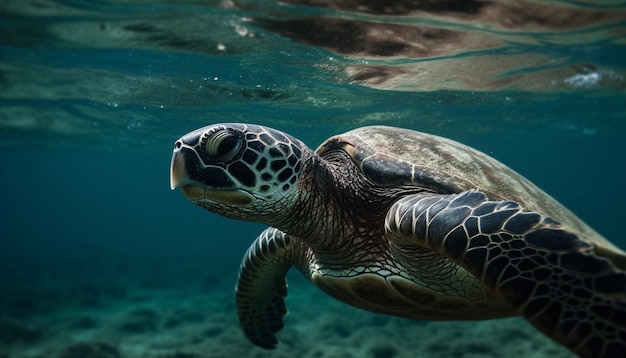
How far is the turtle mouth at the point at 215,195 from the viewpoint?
120 inches

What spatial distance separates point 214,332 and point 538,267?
26.2 ft

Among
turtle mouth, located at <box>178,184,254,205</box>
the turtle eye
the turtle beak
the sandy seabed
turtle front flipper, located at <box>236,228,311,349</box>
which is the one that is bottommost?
the sandy seabed

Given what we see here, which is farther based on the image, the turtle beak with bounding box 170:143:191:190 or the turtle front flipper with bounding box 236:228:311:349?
the turtle front flipper with bounding box 236:228:311:349

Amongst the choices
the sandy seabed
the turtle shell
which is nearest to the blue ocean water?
the sandy seabed

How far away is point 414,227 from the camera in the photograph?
2850mm

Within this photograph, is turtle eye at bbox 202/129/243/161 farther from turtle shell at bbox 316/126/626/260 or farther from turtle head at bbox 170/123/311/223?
turtle shell at bbox 316/126/626/260

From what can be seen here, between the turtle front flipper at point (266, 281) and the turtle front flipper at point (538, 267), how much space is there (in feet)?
6.96

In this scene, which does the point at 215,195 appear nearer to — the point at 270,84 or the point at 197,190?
the point at 197,190

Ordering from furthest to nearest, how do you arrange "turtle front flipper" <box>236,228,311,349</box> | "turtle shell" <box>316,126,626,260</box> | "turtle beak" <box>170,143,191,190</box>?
"turtle front flipper" <box>236,228,311,349</box> < "turtle shell" <box>316,126,626,260</box> < "turtle beak" <box>170,143,191,190</box>

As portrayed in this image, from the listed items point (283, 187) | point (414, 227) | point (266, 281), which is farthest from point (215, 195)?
point (266, 281)

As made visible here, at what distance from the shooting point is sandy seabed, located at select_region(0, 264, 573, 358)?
744 cm

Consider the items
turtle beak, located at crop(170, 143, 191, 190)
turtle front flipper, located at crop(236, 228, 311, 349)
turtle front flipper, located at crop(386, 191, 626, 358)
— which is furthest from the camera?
turtle front flipper, located at crop(236, 228, 311, 349)

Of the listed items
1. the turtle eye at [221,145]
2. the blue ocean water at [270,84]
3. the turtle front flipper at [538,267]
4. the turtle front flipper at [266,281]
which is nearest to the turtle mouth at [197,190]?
the turtle eye at [221,145]

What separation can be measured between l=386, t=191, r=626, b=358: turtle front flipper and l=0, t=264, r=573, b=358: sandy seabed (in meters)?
5.29
